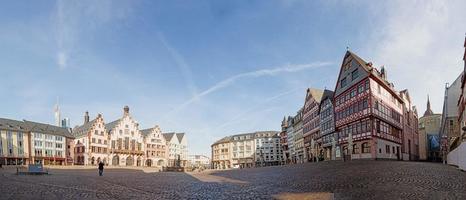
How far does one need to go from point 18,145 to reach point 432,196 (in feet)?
Answer: 294

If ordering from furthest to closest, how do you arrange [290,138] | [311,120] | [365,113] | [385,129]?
[290,138]
[311,120]
[385,129]
[365,113]

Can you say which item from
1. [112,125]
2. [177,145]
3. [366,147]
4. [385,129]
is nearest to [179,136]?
[177,145]

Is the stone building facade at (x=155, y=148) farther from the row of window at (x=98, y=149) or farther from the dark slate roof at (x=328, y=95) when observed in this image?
the dark slate roof at (x=328, y=95)

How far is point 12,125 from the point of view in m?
85.0

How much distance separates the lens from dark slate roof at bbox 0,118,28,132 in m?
82.5

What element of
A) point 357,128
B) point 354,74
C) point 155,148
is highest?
point 354,74

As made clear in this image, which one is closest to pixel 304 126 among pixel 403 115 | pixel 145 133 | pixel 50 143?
pixel 403 115

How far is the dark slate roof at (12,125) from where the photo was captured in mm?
82475

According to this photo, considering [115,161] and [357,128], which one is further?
[115,161]

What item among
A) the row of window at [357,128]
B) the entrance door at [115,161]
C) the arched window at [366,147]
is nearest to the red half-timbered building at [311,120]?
the row of window at [357,128]

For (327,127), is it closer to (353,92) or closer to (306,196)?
(353,92)

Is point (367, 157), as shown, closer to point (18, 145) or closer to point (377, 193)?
point (377, 193)

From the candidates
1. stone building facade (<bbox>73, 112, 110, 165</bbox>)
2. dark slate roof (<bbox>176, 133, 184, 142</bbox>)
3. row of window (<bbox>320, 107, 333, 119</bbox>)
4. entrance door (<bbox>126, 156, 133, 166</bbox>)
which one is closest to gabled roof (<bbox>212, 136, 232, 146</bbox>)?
dark slate roof (<bbox>176, 133, 184, 142</bbox>)

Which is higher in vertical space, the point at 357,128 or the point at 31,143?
the point at 357,128
